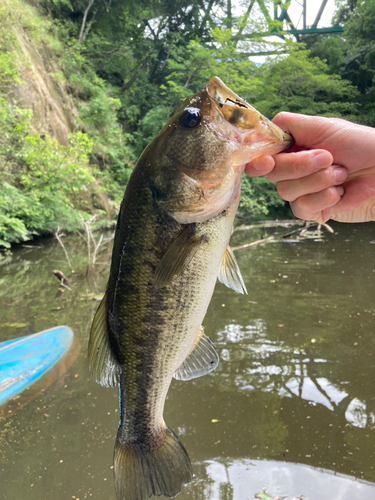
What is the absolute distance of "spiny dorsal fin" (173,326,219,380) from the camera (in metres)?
1.50

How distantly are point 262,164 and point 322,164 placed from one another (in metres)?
0.28

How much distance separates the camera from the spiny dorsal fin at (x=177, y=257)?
125cm

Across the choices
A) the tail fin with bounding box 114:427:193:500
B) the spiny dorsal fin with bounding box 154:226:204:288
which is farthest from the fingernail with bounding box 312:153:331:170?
the tail fin with bounding box 114:427:193:500

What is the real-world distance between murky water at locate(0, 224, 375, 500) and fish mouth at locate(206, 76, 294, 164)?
121 inches

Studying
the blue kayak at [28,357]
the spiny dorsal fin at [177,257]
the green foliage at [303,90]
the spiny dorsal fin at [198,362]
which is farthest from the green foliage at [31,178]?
the green foliage at [303,90]

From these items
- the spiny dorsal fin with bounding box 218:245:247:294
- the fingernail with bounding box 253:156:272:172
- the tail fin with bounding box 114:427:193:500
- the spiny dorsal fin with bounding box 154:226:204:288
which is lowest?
the tail fin with bounding box 114:427:193:500

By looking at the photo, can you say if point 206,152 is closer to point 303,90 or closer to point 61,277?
point 61,277

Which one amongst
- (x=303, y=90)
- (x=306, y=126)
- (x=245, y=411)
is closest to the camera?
(x=306, y=126)

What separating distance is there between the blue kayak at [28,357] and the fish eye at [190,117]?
173 inches

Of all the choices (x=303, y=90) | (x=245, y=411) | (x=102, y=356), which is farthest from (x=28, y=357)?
(x=303, y=90)

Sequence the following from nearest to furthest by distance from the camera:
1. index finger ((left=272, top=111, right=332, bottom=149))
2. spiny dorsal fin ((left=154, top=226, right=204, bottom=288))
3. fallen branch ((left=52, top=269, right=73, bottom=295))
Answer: spiny dorsal fin ((left=154, top=226, right=204, bottom=288))
index finger ((left=272, top=111, right=332, bottom=149))
fallen branch ((left=52, top=269, right=73, bottom=295))

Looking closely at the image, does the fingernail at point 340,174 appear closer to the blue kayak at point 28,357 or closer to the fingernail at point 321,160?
the fingernail at point 321,160

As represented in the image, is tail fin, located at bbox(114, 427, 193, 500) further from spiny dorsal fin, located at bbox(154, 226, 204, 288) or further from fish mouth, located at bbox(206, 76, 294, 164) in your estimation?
fish mouth, located at bbox(206, 76, 294, 164)

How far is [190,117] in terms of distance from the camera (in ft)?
4.27
